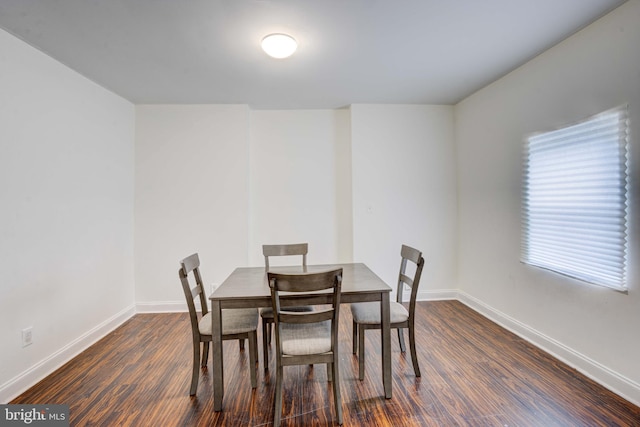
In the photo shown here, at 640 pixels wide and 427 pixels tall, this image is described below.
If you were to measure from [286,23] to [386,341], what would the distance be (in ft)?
7.21

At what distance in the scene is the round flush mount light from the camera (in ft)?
6.75

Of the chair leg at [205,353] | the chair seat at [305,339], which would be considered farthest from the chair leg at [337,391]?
the chair leg at [205,353]

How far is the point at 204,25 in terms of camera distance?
77.7 inches

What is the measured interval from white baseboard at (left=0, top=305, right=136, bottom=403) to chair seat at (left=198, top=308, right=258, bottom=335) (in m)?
1.30

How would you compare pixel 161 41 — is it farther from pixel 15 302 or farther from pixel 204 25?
pixel 15 302

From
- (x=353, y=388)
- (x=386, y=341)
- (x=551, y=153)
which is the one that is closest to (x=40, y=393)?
(x=353, y=388)

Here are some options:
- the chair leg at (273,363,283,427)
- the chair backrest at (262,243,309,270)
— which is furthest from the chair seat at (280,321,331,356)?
the chair backrest at (262,243,309,270)

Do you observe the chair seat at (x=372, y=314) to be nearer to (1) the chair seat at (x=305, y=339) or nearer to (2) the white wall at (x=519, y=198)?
(1) the chair seat at (x=305, y=339)

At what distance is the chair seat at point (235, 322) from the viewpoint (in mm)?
1949

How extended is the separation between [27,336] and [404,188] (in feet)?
12.4

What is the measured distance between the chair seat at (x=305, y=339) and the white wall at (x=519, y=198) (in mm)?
1917

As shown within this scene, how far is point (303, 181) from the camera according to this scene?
3840mm

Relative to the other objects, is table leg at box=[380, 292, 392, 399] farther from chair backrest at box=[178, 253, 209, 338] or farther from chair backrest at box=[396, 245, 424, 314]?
chair backrest at box=[178, 253, 209, 338]

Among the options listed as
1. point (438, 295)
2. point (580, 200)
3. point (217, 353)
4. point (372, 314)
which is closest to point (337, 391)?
point (372, 314)
